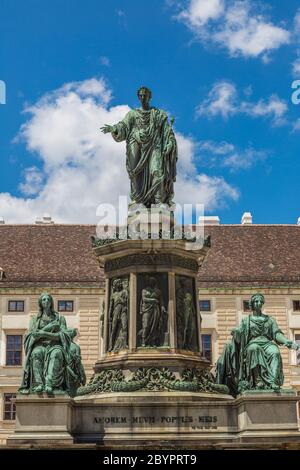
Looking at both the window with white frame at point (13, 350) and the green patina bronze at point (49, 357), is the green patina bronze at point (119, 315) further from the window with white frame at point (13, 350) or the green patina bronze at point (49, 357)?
the window with white frame at point (13, 350)

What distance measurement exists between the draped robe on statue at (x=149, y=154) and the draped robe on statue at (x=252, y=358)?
3.51m

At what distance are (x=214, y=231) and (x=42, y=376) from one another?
37.2 meters

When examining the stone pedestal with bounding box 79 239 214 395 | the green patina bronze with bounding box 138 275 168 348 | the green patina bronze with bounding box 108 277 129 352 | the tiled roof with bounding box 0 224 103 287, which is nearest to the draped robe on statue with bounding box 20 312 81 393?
the stone pedestal with bounding box 79 239 214 395

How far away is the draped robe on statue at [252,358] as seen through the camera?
1539cm

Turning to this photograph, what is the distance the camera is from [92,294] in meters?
47.2

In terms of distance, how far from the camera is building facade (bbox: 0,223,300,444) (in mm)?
46531

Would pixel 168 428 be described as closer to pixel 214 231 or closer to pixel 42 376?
pixel 42 376

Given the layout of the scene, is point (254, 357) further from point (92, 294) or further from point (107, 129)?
point (92, 294)

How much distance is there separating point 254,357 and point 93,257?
33.3 metres

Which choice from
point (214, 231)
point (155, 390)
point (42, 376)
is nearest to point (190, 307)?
point (155, 390)

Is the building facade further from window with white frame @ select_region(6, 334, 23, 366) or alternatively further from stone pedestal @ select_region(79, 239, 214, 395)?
stone pedestal @ select_region(79, 239, 214, 395)

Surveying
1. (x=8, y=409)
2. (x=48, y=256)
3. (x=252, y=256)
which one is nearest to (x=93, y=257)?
(x=48, y=256)
